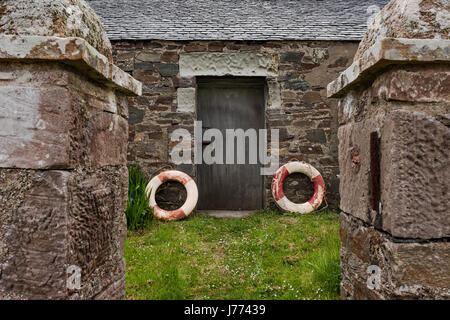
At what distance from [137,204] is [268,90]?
2.58m

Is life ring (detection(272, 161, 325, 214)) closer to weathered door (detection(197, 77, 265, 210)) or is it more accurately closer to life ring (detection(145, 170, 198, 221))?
weathered door (detection(197, 77, 265, 210))

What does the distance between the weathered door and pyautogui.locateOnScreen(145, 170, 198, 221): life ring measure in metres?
0.71

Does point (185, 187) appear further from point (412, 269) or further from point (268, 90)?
point (412, 269)

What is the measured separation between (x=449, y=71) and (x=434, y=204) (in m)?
0.56

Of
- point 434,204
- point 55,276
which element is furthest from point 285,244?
point 55,276

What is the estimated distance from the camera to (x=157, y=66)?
5.50 m

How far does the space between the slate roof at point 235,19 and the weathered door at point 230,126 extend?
805 millimetres

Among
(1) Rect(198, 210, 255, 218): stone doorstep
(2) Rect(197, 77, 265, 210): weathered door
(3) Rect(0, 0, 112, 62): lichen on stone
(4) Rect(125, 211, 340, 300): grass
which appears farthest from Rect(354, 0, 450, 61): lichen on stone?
(2) Rect(197, 77, 265, 210): weathered door

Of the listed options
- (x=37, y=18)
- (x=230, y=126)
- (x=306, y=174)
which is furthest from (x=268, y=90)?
(x=37, y=18)

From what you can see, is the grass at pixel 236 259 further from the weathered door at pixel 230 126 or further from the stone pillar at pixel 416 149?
the weathered door at pixel 230 126

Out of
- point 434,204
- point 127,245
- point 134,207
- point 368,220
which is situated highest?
point 434,204

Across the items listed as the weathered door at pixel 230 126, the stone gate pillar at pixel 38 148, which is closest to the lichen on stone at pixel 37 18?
the stone gate pillar at pixel 38 148

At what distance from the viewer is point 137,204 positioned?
455 centimetres

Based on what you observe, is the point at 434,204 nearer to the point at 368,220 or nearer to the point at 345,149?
the point at 368,220
